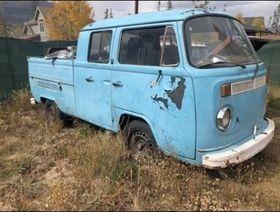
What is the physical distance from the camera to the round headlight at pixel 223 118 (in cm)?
470

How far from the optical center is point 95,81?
6.31m

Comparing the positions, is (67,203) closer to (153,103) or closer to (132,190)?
(132,190)

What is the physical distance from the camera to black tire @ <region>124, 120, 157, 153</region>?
5426 mm

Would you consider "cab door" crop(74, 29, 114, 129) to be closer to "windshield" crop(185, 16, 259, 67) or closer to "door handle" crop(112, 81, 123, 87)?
"door handle" crop(112, 81, 123, 87)

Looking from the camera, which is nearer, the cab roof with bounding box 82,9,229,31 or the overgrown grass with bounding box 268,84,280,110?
the cab roof with bounding box 82,9,229,31

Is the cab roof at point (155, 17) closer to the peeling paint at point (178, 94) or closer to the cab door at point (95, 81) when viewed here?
the cab door at point (95, 81)

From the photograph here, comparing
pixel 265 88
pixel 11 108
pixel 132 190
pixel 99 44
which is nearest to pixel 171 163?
pixel 132 190

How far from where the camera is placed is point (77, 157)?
5.72 m

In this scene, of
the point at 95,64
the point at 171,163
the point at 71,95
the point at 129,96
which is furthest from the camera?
the point at 71,95

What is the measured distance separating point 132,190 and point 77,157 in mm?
1280

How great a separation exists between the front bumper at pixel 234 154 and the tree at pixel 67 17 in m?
41.2

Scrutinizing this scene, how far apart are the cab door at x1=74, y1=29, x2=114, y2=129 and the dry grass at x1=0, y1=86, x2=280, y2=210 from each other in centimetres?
46

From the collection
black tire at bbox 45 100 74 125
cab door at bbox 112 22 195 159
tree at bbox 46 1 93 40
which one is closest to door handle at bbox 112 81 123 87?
cab door at bbox 112 22 195 159

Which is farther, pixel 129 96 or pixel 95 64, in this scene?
Answer: pixel 95 64
